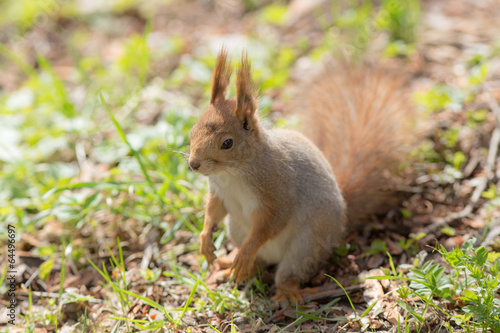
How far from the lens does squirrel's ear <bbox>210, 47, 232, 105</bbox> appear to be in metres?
1.99

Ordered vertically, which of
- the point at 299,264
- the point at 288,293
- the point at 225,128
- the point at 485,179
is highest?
the point at 225,128

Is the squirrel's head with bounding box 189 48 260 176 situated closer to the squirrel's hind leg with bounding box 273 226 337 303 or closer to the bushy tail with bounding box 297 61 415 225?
the squirrel's hind leg with bounding box 273 226 337 303

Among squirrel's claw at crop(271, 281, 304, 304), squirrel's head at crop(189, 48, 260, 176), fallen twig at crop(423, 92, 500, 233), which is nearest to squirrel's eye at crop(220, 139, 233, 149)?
squirrel's head at crop(189, 48, 260, 176)

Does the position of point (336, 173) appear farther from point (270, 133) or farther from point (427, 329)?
point (427, 329)

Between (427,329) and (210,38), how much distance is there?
3.66 m

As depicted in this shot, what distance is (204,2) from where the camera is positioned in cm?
553

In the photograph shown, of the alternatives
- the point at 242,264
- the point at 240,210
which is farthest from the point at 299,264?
the point at 240,210

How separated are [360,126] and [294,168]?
646mm

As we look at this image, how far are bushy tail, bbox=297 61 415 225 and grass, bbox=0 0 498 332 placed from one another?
0.88 feet

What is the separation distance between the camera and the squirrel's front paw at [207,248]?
2.24 metres

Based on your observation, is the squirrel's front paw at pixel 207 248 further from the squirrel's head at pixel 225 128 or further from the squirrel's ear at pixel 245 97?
the squirrel's ear at pixel 245 97

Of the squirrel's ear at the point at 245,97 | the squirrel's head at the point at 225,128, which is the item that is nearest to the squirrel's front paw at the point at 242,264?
the squirrel's head at the point at 225,128

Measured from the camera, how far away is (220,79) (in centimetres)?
205

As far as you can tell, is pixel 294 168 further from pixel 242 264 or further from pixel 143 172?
pixel 143 172
